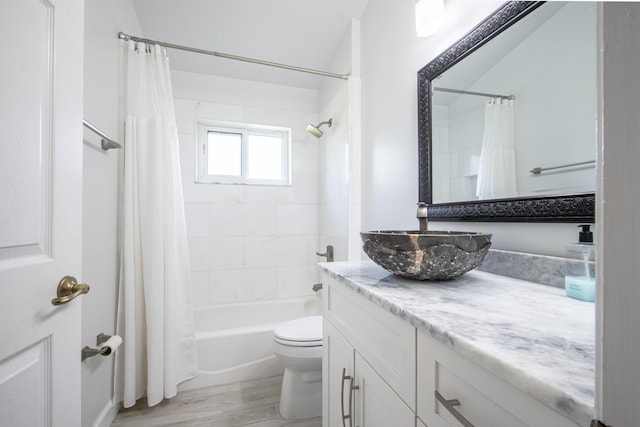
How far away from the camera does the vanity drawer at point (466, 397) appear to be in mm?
334

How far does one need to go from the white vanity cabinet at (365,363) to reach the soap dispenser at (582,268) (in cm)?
41

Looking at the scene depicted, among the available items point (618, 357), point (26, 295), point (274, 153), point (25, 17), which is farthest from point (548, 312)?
point (274, 153)

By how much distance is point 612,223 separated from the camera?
22 cm

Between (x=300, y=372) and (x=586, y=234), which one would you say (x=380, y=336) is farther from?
(x=300, y=372)

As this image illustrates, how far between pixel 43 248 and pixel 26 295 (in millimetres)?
122

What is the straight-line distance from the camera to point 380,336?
69cm

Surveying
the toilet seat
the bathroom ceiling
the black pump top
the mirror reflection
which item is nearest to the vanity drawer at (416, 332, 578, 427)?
the black pump top

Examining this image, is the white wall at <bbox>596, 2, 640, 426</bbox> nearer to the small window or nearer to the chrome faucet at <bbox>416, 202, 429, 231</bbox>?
the chrome faucet at <bbox>416, 202, 429, 231</bbox>

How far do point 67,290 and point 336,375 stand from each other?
0.89 m

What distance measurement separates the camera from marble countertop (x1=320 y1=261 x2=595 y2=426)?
1.00ft

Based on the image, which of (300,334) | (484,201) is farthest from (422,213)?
(300,334)

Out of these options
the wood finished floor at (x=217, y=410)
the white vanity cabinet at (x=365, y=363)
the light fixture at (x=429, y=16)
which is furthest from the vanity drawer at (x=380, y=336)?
the light fixture at (x=429, y=16)

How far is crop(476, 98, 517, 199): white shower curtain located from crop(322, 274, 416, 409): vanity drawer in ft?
1.97

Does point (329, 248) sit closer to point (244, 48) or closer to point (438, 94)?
point (438, 94)
